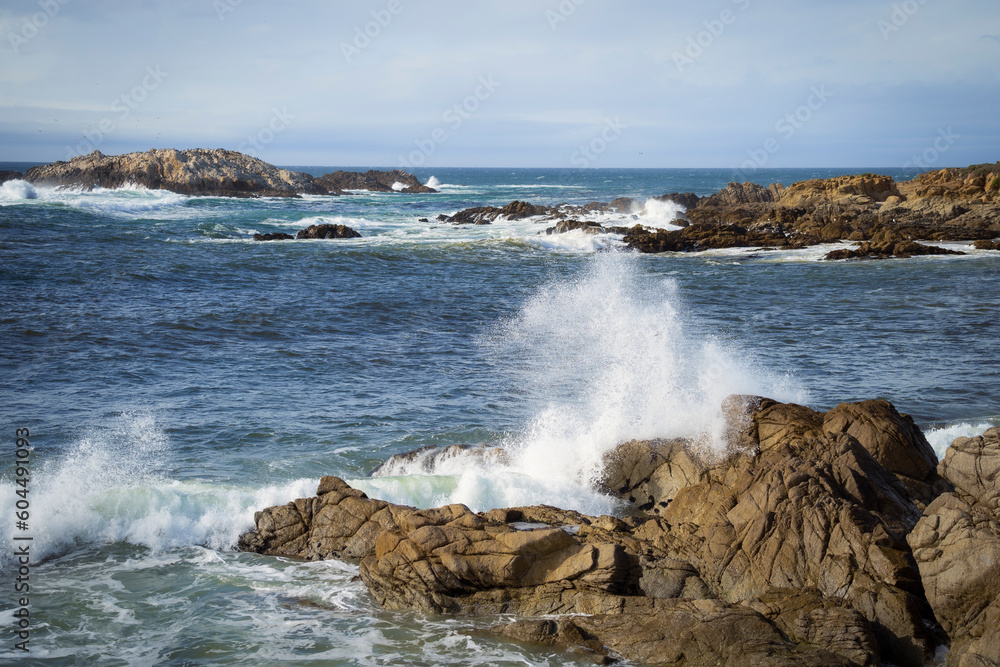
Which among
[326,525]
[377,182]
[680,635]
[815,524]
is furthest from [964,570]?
[377,182]

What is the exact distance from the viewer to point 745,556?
6.76 meters

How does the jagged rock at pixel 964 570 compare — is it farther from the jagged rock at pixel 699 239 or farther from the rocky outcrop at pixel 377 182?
the rocky outcrop at pixel 377 182

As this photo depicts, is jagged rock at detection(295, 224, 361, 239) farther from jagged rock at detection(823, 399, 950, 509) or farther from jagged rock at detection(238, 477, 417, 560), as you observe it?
jagged rock at detection(823, 399, 950, 509)

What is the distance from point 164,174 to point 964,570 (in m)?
65.6

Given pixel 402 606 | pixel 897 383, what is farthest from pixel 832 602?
pixel 897 383

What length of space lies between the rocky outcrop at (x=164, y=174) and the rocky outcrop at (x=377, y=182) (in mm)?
18002

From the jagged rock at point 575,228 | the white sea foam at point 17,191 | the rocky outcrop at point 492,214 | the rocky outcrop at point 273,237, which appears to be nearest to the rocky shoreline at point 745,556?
the rocky outcrop at point 273,237

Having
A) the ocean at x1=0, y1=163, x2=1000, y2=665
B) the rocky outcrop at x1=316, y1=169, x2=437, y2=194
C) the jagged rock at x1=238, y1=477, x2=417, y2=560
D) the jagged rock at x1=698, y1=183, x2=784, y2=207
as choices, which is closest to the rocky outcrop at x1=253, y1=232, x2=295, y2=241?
the ocean at x1=0, y1=163, x2=1000, y2=665

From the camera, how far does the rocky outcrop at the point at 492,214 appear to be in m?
48.5

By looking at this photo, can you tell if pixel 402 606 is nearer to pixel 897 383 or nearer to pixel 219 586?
pixel 219 586

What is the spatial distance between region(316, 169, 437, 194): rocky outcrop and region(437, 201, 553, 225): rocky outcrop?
3782 centimetres

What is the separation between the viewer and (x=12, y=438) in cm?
1123

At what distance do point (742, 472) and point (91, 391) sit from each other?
36.5 feet

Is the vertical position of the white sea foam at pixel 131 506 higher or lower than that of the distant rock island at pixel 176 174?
lower
